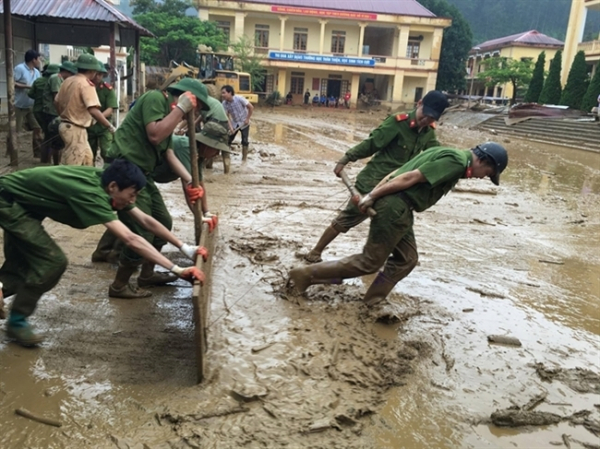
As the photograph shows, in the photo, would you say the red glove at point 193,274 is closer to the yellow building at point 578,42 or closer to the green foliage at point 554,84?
the green foliage at point 554,84

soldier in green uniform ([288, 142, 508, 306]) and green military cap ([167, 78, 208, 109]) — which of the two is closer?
soldier in green uniform ([288, 142, 508, 306])

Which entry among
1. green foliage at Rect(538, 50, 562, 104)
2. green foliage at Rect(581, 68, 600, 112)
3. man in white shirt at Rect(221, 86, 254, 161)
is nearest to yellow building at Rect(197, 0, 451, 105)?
green foliage at Rect(538, 50, 562, 104)

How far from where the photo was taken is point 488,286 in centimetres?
508

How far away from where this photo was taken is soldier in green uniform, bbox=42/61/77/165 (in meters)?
7.35

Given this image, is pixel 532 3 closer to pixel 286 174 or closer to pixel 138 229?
pixel 286 174

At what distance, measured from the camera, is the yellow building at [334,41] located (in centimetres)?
3869

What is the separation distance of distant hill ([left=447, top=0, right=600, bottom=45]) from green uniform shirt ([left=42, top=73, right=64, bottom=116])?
221 ft

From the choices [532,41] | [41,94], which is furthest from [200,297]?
[532,41]

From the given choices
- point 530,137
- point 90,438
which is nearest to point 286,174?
point 90,438

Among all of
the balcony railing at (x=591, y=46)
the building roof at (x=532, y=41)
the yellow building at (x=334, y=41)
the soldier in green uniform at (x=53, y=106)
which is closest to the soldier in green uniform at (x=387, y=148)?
the soldier in green uniform at (x=53, y=106)

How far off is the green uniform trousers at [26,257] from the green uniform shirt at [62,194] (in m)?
0.07

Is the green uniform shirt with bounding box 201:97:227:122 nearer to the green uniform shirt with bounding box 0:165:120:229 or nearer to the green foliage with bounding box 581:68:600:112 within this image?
the green uniform shirt with bounding box 0:165:120:229

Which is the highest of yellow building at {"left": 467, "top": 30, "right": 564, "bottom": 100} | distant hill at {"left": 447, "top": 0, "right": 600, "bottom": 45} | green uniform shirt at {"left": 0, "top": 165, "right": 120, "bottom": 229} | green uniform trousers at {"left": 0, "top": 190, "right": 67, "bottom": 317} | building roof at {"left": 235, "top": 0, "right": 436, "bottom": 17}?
distant hill at {"left": 447, "top": 0, "right": 600, "bottom": 45}

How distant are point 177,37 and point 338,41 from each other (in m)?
12.8
